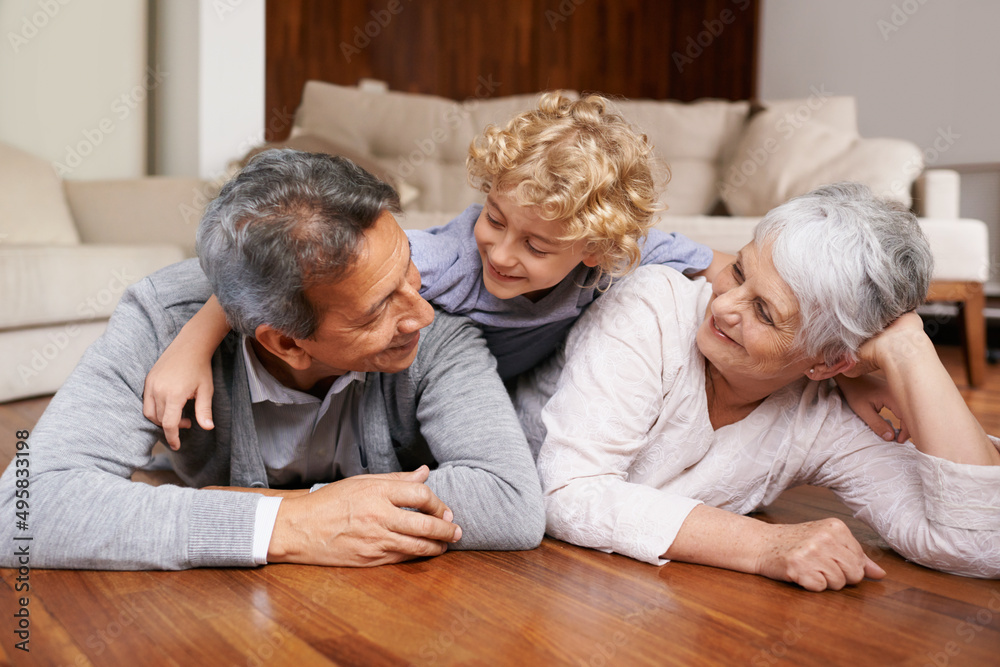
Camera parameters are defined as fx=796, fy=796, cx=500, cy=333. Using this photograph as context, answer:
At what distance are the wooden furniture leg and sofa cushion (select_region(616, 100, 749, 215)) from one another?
3.71 feet

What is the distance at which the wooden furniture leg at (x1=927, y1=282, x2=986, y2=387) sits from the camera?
3205mm

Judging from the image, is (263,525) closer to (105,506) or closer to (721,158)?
(105,506)

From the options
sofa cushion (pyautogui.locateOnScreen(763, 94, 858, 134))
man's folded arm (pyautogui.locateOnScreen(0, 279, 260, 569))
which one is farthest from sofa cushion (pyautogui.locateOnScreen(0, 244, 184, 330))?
sofa cushion (pyautogui.locateOnScreen(763, 94, 858, 134))

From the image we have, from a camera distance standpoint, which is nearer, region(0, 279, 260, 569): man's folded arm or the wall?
region(0, 279, 260, 569): man's folded arm

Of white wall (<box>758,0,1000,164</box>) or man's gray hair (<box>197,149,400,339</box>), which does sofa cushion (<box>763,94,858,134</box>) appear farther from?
man's gray hair (<box>197,149,400,339</box>)

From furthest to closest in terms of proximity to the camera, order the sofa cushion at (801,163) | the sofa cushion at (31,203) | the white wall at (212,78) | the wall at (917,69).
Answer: the wall at (917,69), the white wall at (212,78), the sofa cushion at (801,163), the sofa cushion at (31,203)

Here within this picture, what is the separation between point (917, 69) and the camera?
188 inches

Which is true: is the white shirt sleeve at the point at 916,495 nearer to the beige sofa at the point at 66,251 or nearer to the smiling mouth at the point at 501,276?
the smiling mouth at the point at 501,276

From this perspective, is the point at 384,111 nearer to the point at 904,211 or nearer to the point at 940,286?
the point at 940,286

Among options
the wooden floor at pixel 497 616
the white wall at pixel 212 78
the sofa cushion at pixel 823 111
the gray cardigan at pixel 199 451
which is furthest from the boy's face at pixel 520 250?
the white wall at pixel 212 78

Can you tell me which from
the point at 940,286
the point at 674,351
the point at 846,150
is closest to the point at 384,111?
the point at 846,150

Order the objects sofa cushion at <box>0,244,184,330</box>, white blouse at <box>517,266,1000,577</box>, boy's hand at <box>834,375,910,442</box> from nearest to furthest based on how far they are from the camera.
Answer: white blouse at <box>517,266,1000,577</box> < boy's hand at <box>834,375,910,442</box> < sofa cushion at <box>0,244,184,330</box>

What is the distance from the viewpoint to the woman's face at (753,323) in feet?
4.09

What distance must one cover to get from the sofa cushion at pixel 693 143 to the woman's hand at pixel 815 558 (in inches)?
112
